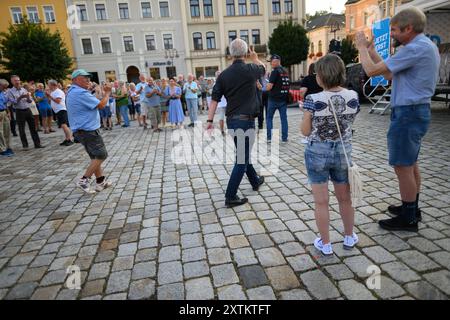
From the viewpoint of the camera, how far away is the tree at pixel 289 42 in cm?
3569

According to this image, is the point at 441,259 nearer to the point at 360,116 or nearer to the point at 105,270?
the point at 105,270

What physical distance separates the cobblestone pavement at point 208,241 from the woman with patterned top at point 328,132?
49cm

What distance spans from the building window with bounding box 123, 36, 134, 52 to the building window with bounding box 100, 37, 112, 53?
1.79 meters

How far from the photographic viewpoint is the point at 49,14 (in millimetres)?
35531

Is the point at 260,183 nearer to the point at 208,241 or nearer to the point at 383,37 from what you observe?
the point at 208,241

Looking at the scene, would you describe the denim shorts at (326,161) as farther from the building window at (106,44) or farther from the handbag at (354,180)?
the building window at (106,44)

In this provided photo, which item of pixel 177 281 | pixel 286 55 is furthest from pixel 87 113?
pixel 286 55

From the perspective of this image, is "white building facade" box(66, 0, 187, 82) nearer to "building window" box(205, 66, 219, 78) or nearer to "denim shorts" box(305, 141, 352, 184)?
"building window" box(205, 66, 219, 78)

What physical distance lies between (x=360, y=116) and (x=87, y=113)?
8.98 metres

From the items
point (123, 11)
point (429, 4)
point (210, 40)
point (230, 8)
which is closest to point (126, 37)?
point (123, 11)

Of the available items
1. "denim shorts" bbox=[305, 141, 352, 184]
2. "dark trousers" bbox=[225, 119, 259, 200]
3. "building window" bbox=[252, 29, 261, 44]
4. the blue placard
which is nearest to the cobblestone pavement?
"dark trousers" bbox=[225, 119, 259, 200]

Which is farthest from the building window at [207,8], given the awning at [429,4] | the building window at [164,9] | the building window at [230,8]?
the awning at [429,4]
